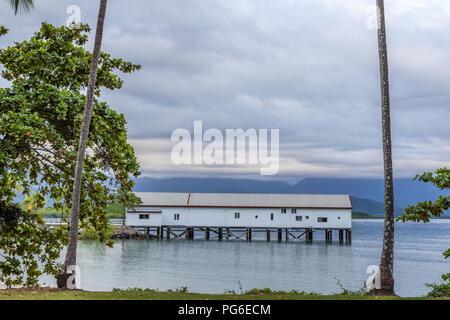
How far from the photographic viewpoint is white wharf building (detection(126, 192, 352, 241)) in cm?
5922

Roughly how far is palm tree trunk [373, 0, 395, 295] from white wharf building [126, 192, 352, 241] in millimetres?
45398

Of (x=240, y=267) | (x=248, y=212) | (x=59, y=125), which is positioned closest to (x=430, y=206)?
(x=59, y=125)

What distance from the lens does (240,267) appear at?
36406 mm

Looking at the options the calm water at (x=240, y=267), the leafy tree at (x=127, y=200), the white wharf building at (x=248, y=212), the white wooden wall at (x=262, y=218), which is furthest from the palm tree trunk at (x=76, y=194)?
the white wooden wall at (x=262, y=218)

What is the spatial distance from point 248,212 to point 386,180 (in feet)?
151

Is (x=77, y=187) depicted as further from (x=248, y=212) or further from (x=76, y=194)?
(x=248, y=212)

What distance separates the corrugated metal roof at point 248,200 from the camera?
59531 millimetres

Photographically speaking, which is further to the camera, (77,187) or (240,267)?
(240,267)

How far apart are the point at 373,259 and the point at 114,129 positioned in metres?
37.1

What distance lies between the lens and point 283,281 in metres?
29.6

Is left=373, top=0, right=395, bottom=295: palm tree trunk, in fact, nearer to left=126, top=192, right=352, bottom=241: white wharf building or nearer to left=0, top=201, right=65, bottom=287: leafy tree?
left=0, top=201, right=65, bottom=287: leafy tree
